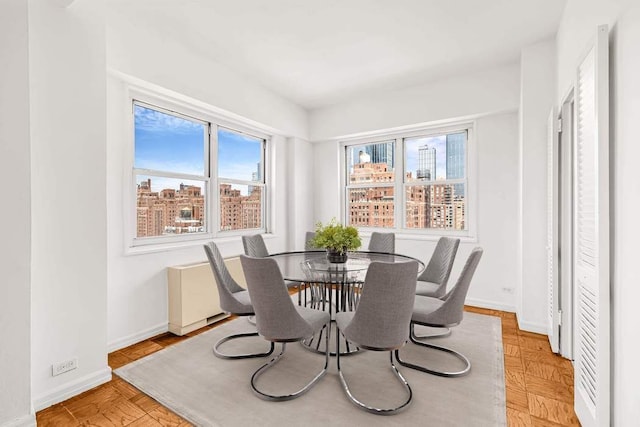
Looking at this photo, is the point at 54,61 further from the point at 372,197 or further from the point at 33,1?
the point at 372,197

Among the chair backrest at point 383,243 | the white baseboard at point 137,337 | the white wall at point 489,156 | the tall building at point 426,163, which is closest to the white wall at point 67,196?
the white baseboard at point 137,337

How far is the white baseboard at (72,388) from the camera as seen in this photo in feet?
6.86

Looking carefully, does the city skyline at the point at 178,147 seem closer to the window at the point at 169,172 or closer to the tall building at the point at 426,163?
the window at the point at 169,172

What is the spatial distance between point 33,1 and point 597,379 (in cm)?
380

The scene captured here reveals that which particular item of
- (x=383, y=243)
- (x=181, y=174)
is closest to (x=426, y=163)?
(x=383, y=243)

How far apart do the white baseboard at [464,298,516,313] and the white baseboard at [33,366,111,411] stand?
4.01 metres

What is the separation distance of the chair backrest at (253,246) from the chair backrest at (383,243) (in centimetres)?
134

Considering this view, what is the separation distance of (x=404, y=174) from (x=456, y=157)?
771 millimetres

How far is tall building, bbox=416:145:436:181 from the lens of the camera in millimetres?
4676

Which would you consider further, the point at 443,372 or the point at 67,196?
the point at 443,372

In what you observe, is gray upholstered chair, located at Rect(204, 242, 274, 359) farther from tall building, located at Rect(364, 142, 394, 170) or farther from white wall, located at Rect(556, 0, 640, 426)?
tall building, located at Rect(364, 142, 394, 170)

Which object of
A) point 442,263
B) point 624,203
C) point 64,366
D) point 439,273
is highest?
point 624,203

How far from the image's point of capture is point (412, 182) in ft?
15.8

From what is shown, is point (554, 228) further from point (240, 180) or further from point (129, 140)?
point (129, 140)
